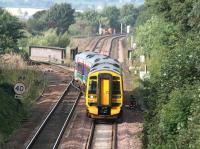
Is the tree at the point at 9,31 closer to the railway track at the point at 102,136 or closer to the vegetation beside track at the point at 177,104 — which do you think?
the vegetation beside track at the point at 177,104

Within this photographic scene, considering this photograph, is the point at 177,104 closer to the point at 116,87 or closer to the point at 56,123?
the point at 116,87

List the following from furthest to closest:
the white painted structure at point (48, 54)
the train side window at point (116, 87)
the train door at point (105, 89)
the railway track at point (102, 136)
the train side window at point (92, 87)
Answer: the white painted structure at point (48, 54)
the train side window at point (92, 87)
the train side window at point (116, 87)
the train door at point (105, 89)
the railway track at point (102, 136)

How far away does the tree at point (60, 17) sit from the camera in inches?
5212

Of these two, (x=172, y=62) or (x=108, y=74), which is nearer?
(x=172, y=62)

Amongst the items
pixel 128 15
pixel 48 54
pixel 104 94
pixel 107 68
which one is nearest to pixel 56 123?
pixel 104 94

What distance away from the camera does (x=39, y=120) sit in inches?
1140

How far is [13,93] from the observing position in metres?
31.7

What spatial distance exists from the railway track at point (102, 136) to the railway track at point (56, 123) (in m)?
1.45

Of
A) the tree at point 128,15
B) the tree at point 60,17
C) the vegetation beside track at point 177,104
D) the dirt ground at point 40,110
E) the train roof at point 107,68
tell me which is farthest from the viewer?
the tree at point 128,15

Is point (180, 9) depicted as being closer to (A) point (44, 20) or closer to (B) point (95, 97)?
(B) point (95, 97)

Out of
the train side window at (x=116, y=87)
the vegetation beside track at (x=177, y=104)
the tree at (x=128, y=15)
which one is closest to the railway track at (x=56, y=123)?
Result: the train side window at (x=116, y=87)

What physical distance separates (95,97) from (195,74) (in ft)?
23.8

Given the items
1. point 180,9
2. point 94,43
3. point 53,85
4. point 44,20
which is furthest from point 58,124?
point 44,20

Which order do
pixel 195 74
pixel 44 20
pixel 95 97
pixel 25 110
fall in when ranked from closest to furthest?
pixel 195 74 → pixel 95 97 → pixel 25 110 → pixel 44 20
